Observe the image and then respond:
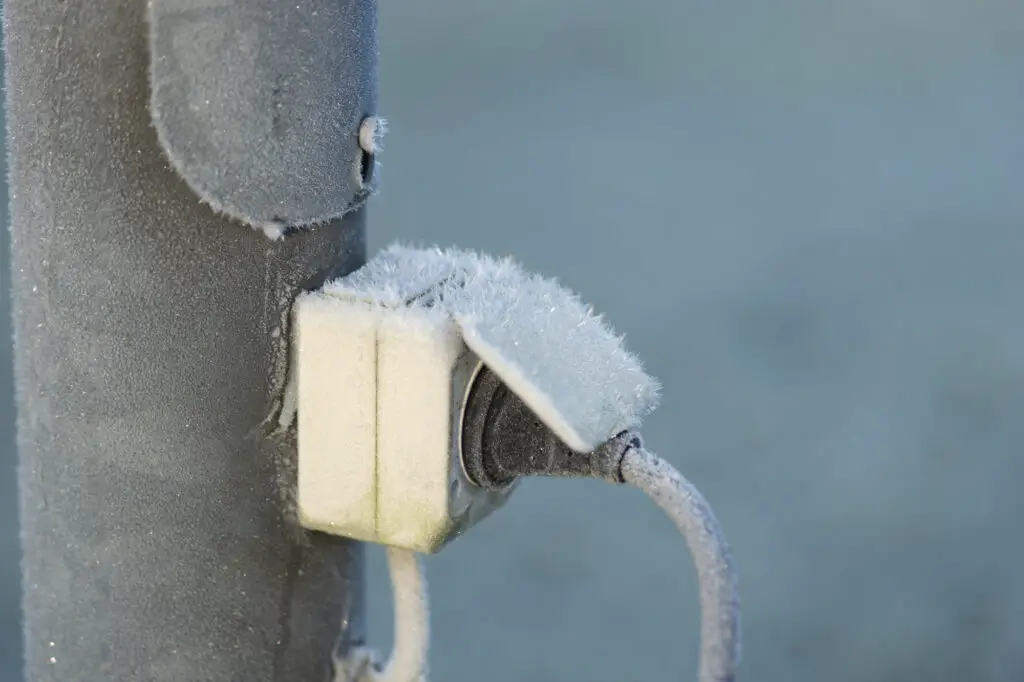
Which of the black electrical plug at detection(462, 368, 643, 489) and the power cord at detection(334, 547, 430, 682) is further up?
the black electrical plug at detection(462, 368, 643, 489)

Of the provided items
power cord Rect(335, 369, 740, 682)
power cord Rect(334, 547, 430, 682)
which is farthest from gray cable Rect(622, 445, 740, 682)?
power cord Rect(334, 547, 430, 682)

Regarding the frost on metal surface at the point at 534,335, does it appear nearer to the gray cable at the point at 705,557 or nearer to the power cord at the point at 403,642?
the gray cable at the point at 705,557

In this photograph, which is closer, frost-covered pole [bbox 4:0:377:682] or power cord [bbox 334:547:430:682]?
frost-covered pole [bbox 4:0:377:682]

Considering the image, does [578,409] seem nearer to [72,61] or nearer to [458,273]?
[458,273]

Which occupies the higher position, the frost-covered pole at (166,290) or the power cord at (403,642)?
the frost-covered pole at (166,290)

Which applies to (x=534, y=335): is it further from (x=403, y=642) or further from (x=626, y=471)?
(x=403, y=642)

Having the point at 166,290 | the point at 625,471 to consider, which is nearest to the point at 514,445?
the point at 625,471

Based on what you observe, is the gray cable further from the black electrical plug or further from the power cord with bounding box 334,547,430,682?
the power cord with bounding box 334,547,430,682

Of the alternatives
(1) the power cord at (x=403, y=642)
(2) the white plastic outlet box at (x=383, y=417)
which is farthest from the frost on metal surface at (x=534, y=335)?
(1) the power cord at (x=403, y=642)
